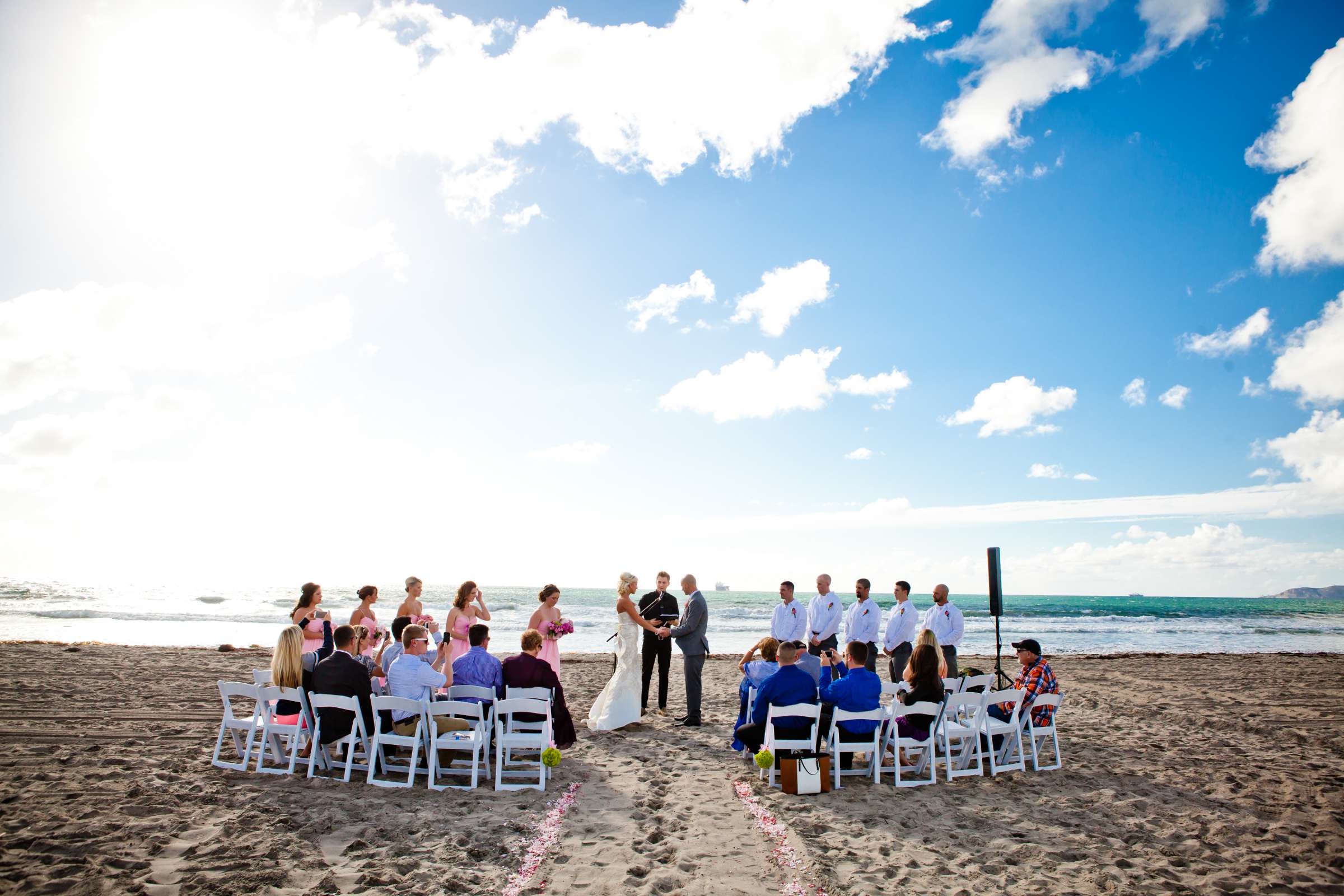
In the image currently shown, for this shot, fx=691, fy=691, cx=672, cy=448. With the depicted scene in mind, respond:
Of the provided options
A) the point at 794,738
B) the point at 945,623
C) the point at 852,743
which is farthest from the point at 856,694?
the point at 945,623

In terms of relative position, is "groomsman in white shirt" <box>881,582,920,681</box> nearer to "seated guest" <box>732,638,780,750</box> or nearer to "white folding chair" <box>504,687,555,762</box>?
"seated guest" <box>732,638,780,750</box>

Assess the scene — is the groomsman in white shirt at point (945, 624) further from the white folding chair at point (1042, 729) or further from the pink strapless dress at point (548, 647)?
the pink strapless dress at point (548, 647)

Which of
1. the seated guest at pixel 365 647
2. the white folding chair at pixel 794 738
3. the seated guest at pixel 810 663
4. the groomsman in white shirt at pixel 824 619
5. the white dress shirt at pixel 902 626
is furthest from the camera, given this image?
the groomsman in white shirt at pixel 824 619

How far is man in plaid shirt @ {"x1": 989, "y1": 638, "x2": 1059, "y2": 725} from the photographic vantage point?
627 centimetres

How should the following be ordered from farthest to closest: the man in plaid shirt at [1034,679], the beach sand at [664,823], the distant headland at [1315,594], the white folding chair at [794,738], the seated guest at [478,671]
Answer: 1. the distant headland at [1315,594]
2. the man in plaid shirt at [1034,679]
3. the seated guest at [478,671]
4. the white folding chair at [794,738]
5. the beach sand at [664,823]

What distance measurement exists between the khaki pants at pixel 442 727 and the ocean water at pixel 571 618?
973cm

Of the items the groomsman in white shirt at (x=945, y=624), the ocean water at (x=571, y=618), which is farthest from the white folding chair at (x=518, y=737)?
the ocean water at (x=571, y=618)

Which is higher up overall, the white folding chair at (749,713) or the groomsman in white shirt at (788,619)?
the groomsman in white shirt at (788,619)

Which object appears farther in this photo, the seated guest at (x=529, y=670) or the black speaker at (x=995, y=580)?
the black speaker at (x=995, y=580)

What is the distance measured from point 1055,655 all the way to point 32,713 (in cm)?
2255

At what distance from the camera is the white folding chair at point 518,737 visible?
5.57 metres

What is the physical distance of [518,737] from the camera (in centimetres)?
568

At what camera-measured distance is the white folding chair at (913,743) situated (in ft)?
18.9

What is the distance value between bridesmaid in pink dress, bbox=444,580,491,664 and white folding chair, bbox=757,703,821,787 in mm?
3305
